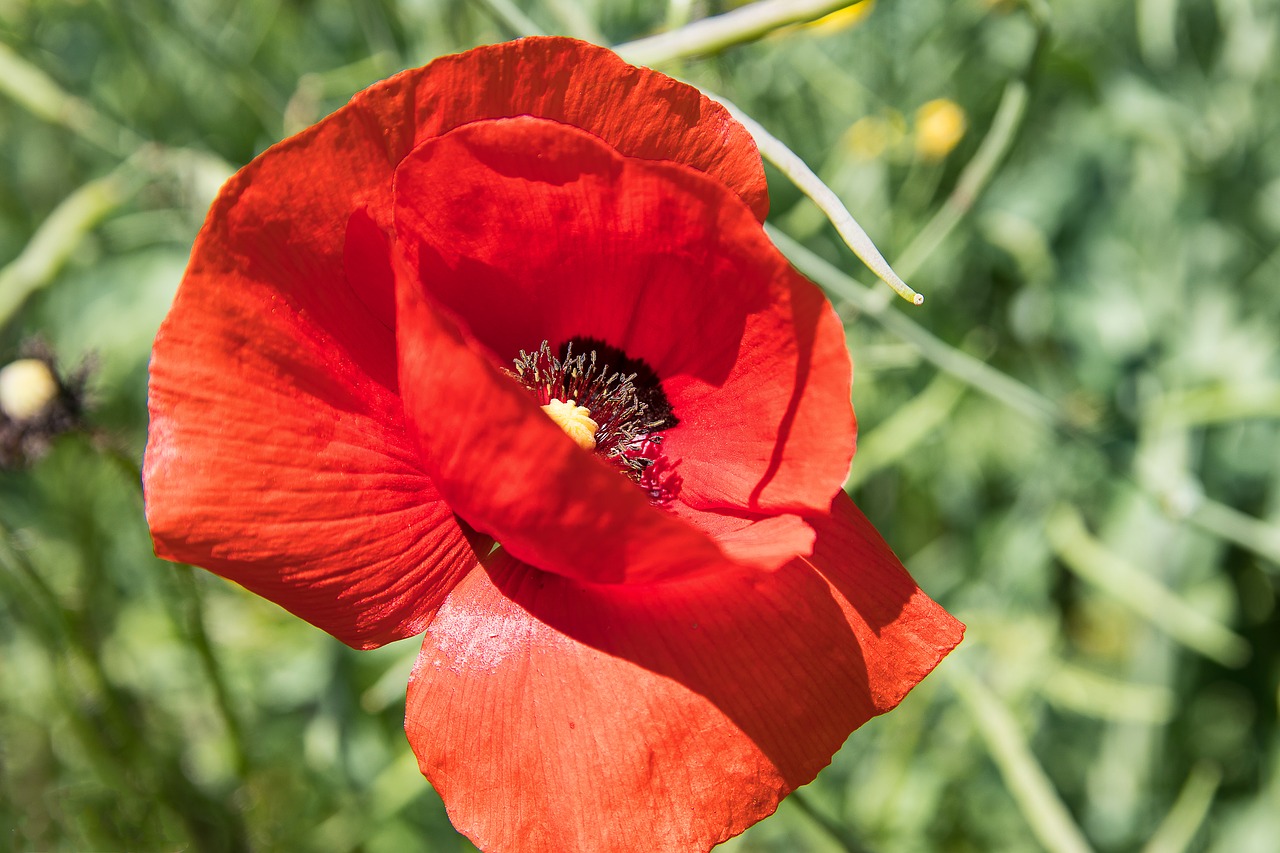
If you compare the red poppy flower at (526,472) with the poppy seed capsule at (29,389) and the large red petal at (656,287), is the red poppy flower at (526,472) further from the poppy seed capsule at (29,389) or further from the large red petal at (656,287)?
the poppy seed capsule at (29,389)

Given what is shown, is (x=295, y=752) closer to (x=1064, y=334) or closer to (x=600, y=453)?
(x=600, y=453)

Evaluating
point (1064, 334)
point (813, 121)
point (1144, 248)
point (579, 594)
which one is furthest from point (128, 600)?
point (1144, 248)

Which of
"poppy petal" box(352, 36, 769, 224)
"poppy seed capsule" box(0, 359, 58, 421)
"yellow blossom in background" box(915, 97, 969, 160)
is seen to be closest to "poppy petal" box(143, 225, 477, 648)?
"poppy petal" box(352, 36, 769, 224)

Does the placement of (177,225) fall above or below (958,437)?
above

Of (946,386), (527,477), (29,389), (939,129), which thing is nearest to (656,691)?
(527,477)

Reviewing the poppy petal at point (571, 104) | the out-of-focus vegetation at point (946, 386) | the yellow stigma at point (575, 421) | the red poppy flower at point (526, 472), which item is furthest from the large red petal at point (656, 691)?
the out-of-focus vegetation at point (946, 386)
